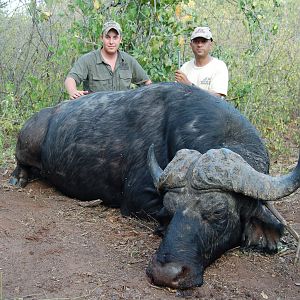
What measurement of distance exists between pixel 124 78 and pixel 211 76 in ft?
3.70

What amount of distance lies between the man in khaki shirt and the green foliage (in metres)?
0.26

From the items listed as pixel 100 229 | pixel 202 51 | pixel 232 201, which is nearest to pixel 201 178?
pixel 232 201

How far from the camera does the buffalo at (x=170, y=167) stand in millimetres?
3703

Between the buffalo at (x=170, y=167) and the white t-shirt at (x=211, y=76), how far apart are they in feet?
4.88

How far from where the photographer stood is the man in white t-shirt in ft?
22.1

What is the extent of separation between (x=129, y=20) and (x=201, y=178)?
447 centimetres

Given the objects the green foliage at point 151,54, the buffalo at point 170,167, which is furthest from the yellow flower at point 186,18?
the buffalo at point 170,167

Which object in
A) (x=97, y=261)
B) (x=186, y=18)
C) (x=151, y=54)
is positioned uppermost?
(x=186, y=18)

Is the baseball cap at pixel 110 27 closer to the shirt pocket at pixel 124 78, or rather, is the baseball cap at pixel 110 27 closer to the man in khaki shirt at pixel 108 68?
the man in khaki shirt at pixel 108 68

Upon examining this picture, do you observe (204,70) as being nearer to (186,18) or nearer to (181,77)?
(181,77)

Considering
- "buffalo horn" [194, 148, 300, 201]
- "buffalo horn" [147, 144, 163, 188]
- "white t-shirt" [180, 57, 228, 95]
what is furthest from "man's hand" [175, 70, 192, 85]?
"buffalo horn" [194, 148, 300, 201]

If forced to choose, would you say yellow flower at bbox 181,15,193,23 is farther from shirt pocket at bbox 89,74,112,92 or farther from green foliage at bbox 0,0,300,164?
shirt pocket at bbox 89,74,112,92

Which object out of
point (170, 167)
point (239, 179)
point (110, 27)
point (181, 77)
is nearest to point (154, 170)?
point (170, 167)

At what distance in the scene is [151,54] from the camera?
7703 mm
